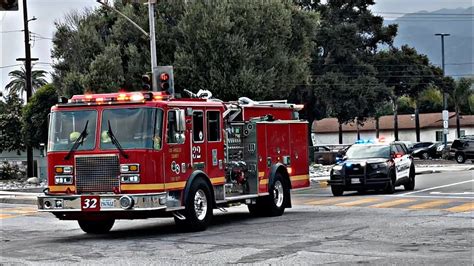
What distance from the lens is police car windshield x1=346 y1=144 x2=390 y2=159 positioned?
26547 mm

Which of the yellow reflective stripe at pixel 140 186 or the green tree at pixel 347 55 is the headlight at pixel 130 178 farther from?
the green tree at pixel 347 55

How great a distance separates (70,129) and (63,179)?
0.95 m

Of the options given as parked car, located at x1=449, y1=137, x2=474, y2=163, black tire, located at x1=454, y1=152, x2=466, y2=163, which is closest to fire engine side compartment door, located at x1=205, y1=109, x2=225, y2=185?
parked car, located at x1=449, y1=137, x2=474, y2=163

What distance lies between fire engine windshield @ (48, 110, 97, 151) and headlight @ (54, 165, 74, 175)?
326 millimetres

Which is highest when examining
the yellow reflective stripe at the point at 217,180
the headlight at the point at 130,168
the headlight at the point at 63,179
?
the headlight at the point at 130,168

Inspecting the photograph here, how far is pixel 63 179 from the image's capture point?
50.3 feet

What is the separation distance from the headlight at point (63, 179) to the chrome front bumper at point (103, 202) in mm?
259

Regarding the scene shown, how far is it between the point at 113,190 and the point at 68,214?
3.73 feet

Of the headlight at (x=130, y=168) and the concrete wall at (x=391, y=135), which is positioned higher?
the headlight at (x=130, y=168)

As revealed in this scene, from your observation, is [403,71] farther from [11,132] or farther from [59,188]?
[59,188]

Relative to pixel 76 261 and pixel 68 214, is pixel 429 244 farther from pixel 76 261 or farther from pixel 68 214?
pixel 68 214

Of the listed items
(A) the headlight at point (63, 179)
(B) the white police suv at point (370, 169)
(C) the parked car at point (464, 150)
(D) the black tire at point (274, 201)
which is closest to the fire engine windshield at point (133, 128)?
(A) the headlight at point (63, 179)

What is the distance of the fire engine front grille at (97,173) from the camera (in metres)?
15.0

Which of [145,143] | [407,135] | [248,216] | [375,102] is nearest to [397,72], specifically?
[375,102]
